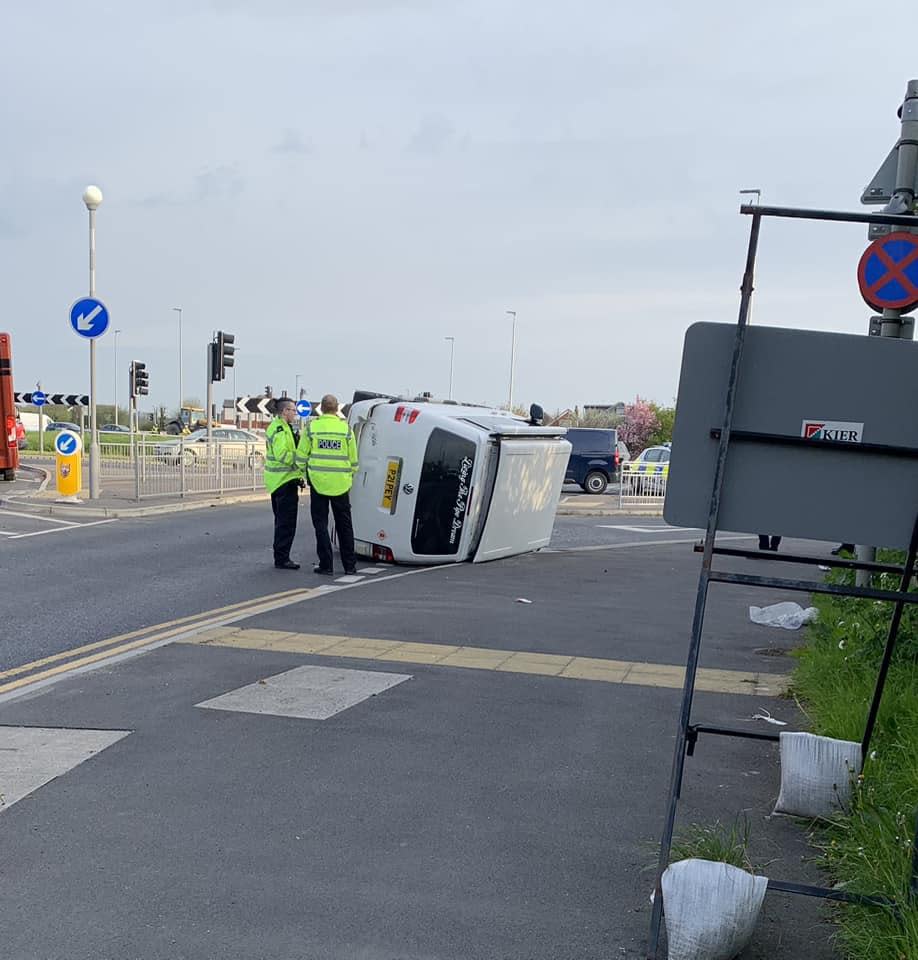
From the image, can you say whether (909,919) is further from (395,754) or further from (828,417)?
(395,754)

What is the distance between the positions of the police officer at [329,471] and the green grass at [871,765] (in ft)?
21.0

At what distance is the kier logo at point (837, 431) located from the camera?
3.86 metres

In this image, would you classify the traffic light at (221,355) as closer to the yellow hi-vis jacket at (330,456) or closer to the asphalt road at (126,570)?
the asphalt road at (126,570)

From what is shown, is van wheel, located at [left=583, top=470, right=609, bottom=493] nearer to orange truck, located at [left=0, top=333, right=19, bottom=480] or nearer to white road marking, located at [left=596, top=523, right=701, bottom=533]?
white road marking, located at [left=596, top=523, right=701, bottom=533]

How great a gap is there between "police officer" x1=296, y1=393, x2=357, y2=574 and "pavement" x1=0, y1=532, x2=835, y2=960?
3696mm

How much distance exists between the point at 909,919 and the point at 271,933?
199 cm

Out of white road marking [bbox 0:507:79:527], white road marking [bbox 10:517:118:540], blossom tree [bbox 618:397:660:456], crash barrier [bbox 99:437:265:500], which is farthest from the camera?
blossom tree [bbox 618:397:660:456]

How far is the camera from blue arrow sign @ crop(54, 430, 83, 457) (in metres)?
21.4

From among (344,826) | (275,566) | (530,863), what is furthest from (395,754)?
(275,566)

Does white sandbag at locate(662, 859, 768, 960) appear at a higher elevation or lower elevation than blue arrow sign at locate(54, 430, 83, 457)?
higher

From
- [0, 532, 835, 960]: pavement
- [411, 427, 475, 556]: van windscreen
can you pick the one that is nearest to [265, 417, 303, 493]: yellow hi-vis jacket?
[411, 427, 475, 556]: van windscreen

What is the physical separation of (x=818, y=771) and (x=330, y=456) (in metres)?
9.16

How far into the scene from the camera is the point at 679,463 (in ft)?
12.9

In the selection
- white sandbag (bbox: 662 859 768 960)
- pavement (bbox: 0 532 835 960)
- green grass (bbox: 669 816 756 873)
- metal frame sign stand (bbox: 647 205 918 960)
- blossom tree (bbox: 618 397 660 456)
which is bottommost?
blossom tree (bbox: 618 397 660 456)
